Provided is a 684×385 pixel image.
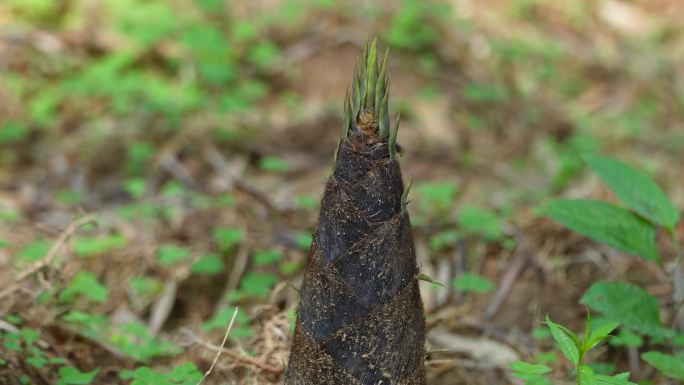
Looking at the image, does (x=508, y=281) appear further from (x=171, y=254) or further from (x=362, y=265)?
(x=362, y=265)

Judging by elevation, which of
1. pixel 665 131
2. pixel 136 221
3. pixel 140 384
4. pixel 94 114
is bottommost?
pixel 140 384

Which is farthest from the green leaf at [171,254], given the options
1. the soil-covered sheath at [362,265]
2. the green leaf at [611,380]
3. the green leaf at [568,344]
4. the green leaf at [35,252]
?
the green leaf at [611,380]

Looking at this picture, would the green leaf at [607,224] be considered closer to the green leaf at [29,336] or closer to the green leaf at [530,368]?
the green leaf at [530,368]

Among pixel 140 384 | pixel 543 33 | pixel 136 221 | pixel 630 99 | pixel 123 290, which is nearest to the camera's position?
pixel 140 384

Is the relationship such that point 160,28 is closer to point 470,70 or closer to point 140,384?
point 470,70

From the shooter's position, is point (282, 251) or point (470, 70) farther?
point (470, 70)

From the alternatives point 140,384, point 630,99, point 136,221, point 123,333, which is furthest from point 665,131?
point 140,384

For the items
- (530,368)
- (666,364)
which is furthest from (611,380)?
(666,364)
